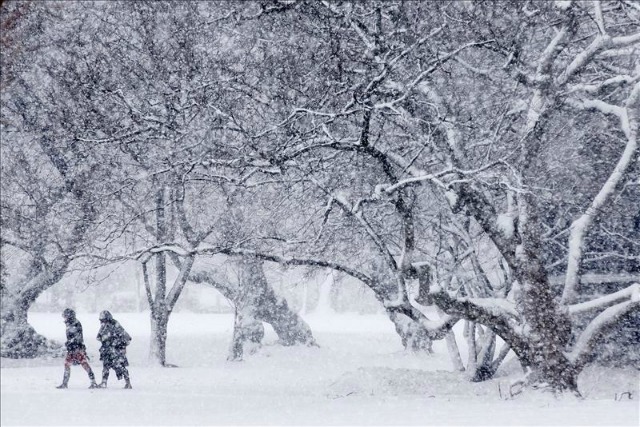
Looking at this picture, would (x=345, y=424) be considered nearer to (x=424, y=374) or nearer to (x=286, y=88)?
(x=286, y=88)

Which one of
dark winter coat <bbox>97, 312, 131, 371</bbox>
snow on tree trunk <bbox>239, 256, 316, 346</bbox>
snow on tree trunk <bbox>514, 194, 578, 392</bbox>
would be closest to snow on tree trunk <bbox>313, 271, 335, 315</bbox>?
snow on tree trunk <bbox>239, 256, 316, 346</bbox>

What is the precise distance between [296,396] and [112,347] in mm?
3969

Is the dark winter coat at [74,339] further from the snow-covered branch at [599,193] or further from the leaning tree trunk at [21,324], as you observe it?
the snow-covered branch at [599,193]

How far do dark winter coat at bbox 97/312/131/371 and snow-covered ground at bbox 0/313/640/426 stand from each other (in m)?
0.52

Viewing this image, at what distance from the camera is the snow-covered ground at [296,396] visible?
9531mm

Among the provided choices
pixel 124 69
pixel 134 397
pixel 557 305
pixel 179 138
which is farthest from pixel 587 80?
pixel 134 397

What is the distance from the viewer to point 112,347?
14789mm

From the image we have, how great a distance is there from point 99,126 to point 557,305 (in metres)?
8.11

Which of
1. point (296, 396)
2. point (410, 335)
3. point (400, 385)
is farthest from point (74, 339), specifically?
point (410, 335)

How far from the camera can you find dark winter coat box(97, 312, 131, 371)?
580 inches

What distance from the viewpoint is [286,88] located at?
11.6 m

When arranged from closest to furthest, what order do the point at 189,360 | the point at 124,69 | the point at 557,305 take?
the point at 557,305, the point at 124,69, the point at 189,360

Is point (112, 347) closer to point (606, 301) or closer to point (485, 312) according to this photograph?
point (485, 312)

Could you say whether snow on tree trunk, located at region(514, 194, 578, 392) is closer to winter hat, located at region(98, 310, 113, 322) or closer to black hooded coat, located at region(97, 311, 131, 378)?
black hooded coat, located at region(97, 311, 131, 378)
